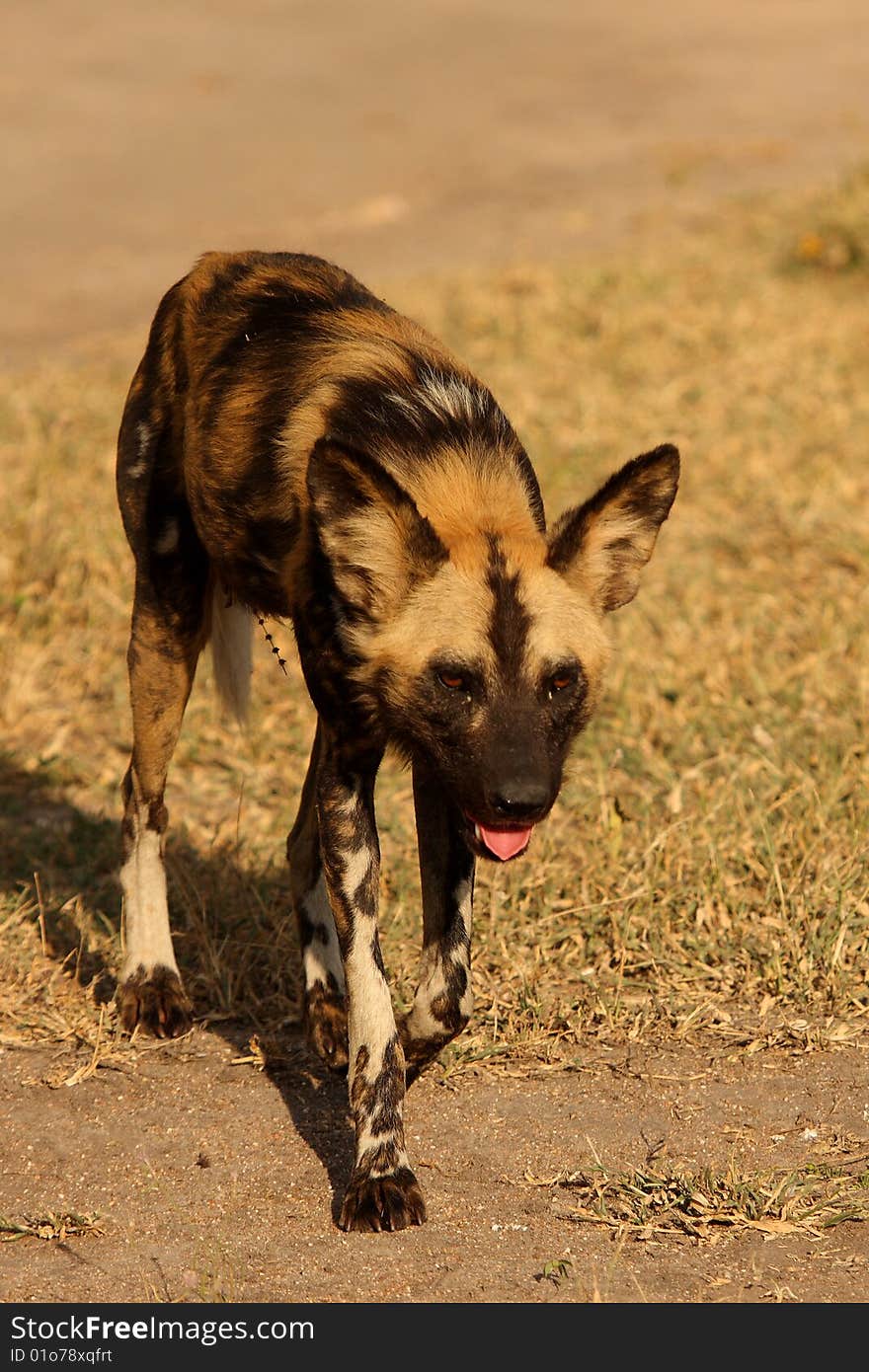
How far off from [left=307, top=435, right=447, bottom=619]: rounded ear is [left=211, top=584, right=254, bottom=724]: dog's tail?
987mm

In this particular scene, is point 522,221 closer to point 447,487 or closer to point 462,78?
point 462,78

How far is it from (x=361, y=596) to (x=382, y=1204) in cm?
102

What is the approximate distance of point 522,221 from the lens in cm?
1141

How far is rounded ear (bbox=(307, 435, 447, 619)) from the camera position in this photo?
2836 mm

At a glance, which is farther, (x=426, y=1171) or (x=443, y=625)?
(x=426, y=1171)

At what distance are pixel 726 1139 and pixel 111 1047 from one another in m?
1.27

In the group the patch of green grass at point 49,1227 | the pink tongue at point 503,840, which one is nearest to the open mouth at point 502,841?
the pink tongue at point 503,840

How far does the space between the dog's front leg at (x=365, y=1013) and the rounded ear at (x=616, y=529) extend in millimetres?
518

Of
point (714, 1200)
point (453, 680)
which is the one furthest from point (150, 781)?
point (714, 1200)

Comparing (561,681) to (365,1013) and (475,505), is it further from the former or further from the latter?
(365,1013)

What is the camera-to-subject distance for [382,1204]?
294 centimetres

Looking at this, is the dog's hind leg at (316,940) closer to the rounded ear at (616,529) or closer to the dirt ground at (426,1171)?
the dirt ground at (426,1171)

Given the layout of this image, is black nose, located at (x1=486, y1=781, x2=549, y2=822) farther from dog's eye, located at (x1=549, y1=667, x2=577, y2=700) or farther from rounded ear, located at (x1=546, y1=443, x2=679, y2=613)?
rounded ear, located at (x1=546, y1=443, x2=679, y2=613)

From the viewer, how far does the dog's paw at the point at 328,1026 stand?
3.54 metres
